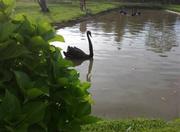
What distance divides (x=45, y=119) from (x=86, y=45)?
17.2m

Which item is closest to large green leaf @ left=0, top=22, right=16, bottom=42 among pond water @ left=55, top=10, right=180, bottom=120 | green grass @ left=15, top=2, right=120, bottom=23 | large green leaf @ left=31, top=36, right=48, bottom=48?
large green leaf @ left=31, top=36, right=48, bottom=48

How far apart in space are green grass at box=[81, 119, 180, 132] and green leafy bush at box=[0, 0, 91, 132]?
370cm

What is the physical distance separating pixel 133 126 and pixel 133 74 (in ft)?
21.7

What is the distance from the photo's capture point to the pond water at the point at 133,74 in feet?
31.1

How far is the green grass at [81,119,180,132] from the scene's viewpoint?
6500 mm

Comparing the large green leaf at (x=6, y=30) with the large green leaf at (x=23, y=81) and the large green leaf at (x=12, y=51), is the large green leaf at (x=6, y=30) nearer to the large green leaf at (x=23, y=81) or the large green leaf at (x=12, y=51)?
the large green leaf at (x=12, y=51)

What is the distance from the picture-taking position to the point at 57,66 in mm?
2787

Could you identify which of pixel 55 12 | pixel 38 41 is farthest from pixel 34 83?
pixel 55 12

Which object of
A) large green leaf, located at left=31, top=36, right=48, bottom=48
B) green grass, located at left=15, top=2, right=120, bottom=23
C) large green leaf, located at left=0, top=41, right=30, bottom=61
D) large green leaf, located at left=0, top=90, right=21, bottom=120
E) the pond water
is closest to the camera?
large green leaf, located at left=0, top=90, right=21, bottom=120

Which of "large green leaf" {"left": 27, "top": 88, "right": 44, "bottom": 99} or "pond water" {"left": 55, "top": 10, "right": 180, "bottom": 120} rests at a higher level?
"large green leaf" {"left": 27, "top": 88, "right": 44, "bottom": 99}

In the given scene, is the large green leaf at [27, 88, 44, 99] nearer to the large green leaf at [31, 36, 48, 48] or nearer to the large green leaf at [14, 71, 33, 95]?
the large green leaf at [14, 71, 33, 95]

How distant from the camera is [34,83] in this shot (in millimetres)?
2568

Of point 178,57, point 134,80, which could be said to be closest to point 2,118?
point 134,80

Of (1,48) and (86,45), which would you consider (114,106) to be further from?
(86,45)
